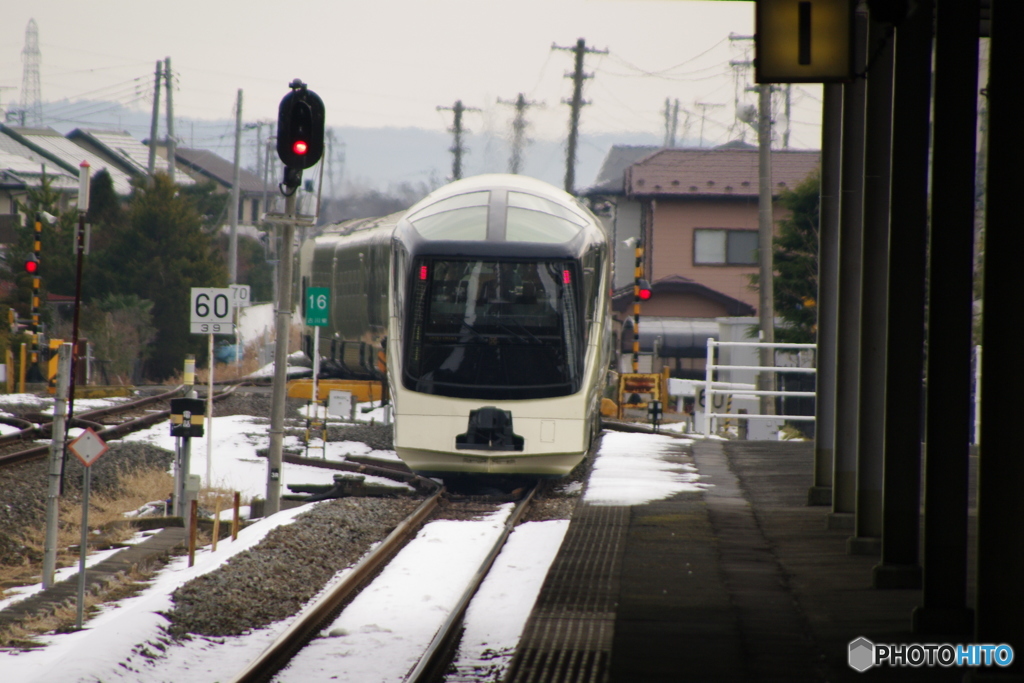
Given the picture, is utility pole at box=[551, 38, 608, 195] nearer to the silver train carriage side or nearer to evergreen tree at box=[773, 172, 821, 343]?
evergreen tree at box=[773, 172, 821, 343]

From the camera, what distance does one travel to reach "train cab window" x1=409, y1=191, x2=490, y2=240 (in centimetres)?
1286

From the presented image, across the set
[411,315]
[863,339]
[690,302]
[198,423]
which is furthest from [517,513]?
[690,302]

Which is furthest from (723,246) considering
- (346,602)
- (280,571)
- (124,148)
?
(124,148)

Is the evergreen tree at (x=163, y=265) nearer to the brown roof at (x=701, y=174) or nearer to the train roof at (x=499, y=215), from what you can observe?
the brown roof at (x=701, y=174)

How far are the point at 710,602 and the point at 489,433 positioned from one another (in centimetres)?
671

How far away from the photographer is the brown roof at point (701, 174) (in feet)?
128

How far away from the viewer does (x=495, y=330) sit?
42.0 feet

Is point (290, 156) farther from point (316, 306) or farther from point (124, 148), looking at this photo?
point (124, 148)

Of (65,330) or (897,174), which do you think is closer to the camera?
(897,174)

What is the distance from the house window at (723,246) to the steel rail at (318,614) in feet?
Answer: 94.4

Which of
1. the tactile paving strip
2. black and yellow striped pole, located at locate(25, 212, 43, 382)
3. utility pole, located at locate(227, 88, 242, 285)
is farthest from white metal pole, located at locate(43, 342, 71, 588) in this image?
utility pole, located at locate(227, 88, 242, 285)

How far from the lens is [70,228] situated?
128 feet

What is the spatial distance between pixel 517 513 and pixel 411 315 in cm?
241

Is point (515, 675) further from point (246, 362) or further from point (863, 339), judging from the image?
point (246, 362)
